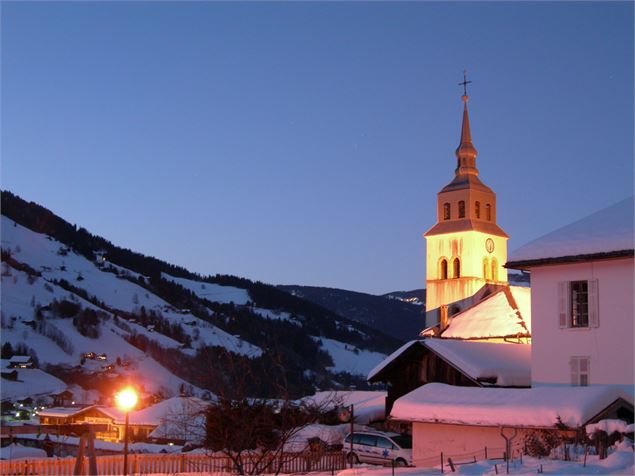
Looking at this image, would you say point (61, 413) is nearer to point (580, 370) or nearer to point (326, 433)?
point (326, 433)

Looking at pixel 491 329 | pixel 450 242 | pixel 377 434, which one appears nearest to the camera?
pixel 377 434

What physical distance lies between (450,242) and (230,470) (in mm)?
61495

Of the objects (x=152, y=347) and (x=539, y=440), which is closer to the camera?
(x=539, y=440)

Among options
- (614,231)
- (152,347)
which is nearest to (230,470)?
(614,231)

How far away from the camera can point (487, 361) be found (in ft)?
120

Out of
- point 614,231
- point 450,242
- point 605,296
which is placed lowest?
point 605,296

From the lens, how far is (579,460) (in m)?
22.0

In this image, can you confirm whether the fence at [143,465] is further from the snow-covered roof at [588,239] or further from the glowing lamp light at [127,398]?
the snow-covered roof at [588,239]

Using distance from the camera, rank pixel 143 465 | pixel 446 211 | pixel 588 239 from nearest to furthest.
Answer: pixel 143 465
pixel 588 239
pixel 446 211

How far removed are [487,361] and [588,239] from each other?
833 centimetres

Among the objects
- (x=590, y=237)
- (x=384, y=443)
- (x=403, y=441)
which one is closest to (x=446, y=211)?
(x=403, y=441)

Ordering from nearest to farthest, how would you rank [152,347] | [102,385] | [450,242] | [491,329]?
[491,329] < [450,242] < [102,385] < [152,347]

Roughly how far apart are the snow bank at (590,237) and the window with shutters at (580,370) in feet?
10.8

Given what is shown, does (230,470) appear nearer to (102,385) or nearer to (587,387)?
(587,387)
